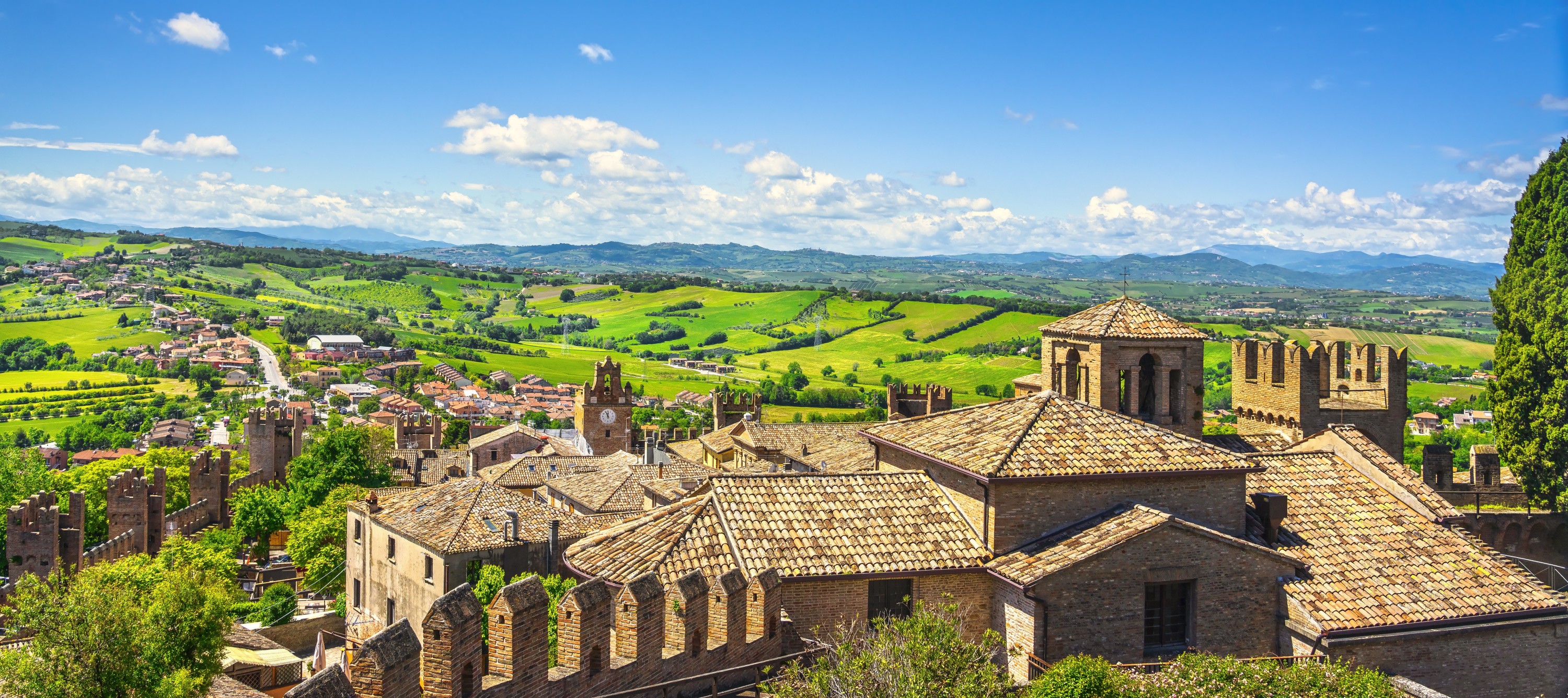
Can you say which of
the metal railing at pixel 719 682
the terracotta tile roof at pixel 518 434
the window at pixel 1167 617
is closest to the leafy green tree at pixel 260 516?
the terracotta tile roof at pixel 518 434

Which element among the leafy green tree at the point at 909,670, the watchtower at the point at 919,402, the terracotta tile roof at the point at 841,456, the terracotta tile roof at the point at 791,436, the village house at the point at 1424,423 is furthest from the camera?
the village house at the point at 1424,423

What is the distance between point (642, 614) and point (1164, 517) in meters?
9.96

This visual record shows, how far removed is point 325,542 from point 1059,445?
36.2 meters

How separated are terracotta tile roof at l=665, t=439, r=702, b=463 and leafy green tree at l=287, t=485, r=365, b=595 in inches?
786

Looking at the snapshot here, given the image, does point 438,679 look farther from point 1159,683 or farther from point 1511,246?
point 1511,246

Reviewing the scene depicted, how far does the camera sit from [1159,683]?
46.7ft

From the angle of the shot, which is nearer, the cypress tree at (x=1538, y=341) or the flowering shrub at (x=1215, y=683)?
the flowering shrub at (x=1215, y=683)

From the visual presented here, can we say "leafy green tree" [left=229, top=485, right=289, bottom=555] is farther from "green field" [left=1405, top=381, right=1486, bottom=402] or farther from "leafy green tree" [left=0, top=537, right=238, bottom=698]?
"green field" [left=1405, top=381, right=1486, bottom=402]

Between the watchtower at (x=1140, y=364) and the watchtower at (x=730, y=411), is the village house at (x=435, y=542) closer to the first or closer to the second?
the watchtower at (x=1140, y=364)

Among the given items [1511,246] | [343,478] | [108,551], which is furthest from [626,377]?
[1511,246]

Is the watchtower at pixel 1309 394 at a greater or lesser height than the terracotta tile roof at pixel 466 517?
greater

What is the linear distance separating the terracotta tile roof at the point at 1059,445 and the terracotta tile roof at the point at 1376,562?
7.28ft

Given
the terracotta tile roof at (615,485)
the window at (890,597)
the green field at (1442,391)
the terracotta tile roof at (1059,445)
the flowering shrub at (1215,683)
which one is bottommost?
the green field at (1442,391)

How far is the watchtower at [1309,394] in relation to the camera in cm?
3659
